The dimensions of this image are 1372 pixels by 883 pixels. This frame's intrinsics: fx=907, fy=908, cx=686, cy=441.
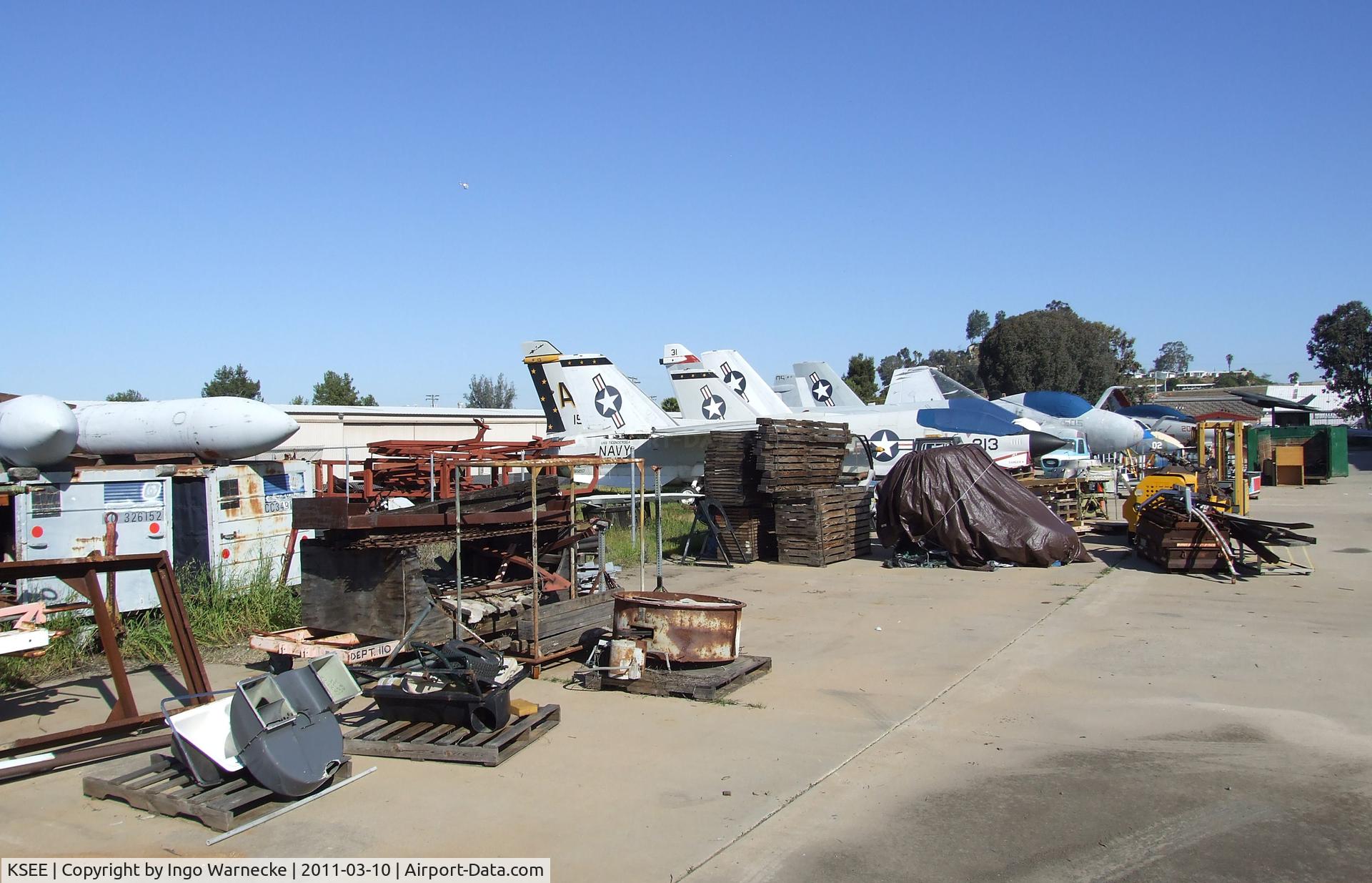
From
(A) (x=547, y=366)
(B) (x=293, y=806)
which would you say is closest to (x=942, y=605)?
(B) (x=293, y=806)

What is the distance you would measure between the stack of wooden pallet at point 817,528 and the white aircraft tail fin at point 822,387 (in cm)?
2101

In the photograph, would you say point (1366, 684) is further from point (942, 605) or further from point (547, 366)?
point (547, 366)

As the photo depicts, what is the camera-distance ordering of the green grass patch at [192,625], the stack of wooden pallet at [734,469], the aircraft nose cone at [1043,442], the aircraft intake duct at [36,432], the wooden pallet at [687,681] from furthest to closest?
1. the aircraft nose cone at [1043,442]
2. the stack of wooden pallet at [734,469]
3. the aircraft intake duct at [36,432]
4. the green grass patch at [192,625]
5. the wooden pallet at [687,681]

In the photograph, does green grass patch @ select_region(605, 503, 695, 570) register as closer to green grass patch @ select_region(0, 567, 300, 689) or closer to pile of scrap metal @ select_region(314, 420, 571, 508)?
pile of scrap metal @ select_region(314, 420, 571, 508)

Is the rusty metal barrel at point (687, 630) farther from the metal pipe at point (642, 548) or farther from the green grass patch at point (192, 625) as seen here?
the green grass patch at point (192, 625)

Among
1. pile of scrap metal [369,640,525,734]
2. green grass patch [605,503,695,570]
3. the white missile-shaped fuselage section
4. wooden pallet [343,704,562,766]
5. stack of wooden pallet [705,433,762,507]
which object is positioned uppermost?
the white missile-shaped fuselage section

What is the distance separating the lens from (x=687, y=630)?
24.8ft

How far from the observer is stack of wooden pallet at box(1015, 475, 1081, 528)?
58.2 feet

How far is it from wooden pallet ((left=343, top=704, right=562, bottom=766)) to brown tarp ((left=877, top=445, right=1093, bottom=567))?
9.95 metres

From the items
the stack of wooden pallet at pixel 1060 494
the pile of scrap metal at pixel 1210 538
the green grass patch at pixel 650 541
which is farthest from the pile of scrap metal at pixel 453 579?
the stack of wooden pallet at pixel 1060 494

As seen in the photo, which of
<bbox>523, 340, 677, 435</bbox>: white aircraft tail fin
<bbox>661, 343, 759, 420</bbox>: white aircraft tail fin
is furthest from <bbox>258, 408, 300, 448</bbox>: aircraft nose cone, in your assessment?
<bbox>661, 343, 759, 420</bbox>: white aircraft tail fin

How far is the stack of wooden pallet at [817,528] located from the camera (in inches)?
601

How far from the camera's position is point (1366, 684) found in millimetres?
7531

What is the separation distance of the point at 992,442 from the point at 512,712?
17.8m
